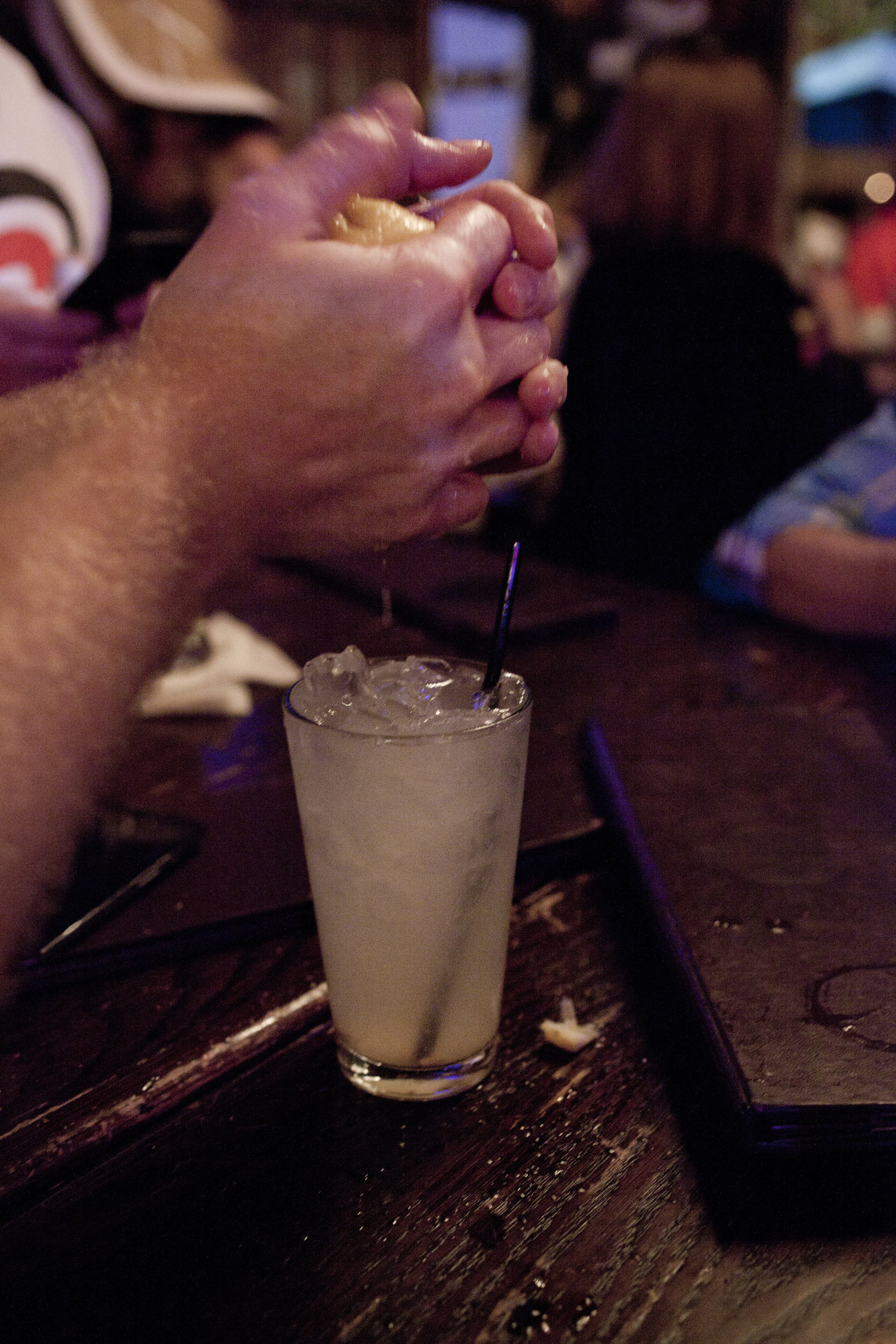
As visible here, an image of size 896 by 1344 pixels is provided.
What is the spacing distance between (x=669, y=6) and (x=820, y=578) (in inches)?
164

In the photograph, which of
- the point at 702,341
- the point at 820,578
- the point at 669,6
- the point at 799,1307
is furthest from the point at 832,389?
the point at 669,6

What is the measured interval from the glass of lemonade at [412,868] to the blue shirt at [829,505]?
3.57 feet

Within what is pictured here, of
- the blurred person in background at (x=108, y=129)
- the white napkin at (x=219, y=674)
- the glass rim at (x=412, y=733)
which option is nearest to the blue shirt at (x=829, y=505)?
the white napkin at (x=219, y=674)

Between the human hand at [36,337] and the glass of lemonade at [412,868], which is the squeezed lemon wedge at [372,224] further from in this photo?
the human hand at [36,337]

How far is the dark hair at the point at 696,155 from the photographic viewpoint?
2328 mm

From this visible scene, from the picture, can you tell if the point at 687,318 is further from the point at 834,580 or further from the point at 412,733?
the point at 412,733

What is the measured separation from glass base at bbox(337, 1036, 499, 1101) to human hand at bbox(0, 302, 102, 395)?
126 centimetres

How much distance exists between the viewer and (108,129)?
3.17 metres

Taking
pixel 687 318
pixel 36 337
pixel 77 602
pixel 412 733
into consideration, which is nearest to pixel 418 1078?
pixel 412 733

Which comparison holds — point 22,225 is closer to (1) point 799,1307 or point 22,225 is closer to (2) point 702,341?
(2) point 702,341

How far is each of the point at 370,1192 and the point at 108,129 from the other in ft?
11.7

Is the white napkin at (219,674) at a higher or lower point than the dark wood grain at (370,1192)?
lower

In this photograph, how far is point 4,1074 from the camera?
605mm

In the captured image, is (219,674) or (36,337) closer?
(219,674)
